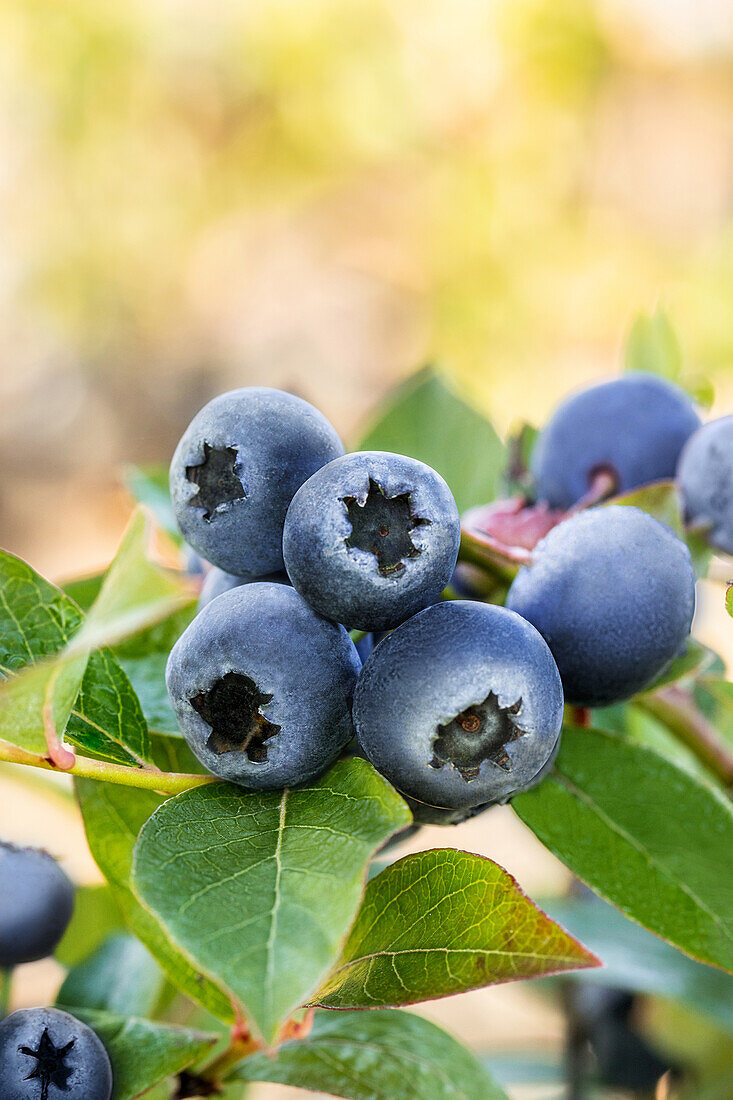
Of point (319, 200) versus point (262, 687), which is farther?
point (319, 200)

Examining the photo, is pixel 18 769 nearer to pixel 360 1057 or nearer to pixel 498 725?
pixel 360 1057

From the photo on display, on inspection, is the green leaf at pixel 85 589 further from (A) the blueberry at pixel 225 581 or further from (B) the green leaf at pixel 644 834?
(B) the green leaf at pixel 644 834

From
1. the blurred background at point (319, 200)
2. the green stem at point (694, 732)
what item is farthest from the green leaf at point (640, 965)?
the blurred background at point (319, 200)

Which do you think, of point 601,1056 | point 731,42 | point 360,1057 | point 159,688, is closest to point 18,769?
point 159,688

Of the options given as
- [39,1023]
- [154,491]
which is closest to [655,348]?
[154,491]

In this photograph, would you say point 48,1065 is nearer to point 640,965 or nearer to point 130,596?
point 130,596

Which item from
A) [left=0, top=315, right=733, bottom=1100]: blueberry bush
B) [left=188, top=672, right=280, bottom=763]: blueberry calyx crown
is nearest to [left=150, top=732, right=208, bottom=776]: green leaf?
[left=0, top=315, right=733, bottom=1100]: blueberry bush
